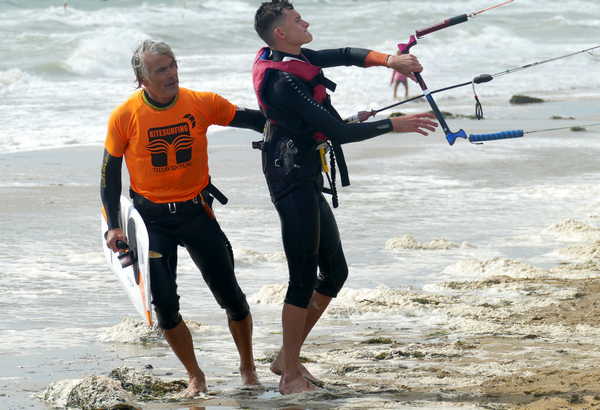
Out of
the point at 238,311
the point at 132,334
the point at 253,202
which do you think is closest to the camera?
the point at 238,311

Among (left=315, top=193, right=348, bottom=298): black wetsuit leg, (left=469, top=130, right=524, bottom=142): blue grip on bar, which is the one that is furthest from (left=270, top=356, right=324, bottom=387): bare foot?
(left=469, top=130, right=524, bottom=142): blue grip on bar

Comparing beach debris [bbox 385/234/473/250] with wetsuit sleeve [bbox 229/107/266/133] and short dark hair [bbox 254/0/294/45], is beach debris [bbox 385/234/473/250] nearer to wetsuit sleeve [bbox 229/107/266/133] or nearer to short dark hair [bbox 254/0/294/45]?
wetsuit sleeve [bbox 229/107/266/133]

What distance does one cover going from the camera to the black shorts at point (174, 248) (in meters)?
4.54

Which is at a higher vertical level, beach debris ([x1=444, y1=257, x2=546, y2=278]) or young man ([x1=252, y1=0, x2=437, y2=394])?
young man ([x1=252, y1=0, x2=437, y2=394])

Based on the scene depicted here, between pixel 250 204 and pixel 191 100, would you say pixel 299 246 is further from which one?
pixel 250 204

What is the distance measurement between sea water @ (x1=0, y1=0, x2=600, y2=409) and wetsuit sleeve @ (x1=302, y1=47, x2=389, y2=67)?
1.58 metres

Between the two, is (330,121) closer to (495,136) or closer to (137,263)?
(495,136)

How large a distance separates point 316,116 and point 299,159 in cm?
25

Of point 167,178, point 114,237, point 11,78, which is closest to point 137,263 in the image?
point 114,237

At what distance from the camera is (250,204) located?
10188mm

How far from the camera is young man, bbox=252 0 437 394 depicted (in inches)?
176

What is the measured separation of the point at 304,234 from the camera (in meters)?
4.61

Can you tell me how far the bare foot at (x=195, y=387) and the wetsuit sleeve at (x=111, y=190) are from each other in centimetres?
76

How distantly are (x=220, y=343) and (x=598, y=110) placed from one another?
13758mm
